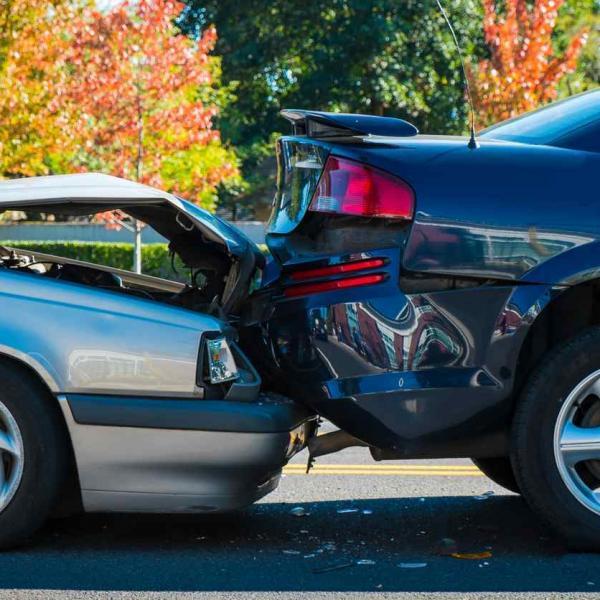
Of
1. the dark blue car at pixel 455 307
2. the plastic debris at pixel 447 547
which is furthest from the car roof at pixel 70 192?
the plastic debris at pixel 447 547

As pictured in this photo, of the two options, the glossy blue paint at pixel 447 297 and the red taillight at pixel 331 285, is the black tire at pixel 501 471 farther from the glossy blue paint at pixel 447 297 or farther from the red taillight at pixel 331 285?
the red taillight at pixel 331 285

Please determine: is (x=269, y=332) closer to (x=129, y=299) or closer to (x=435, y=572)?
(x=129, y=299)

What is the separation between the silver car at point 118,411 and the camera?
418 cm

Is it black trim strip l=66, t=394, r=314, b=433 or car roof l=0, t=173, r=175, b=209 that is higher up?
car roof l=0, t=173, r=175, b=209

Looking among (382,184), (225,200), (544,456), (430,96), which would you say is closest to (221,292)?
(382,184)

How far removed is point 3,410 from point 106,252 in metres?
18.9

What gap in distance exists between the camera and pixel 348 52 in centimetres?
3416

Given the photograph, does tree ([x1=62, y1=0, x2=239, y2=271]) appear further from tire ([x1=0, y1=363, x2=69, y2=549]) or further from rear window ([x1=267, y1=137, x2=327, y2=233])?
tire ([x1=0, y1=363, x2=69, y2=549])

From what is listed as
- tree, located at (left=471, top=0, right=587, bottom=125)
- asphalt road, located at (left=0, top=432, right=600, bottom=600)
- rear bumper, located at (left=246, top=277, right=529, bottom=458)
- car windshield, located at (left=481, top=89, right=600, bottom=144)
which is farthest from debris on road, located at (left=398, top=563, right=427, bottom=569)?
tree, located at (left=471, top=0, right=587, bottom=125)

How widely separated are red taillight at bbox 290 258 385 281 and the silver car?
38 centimetres

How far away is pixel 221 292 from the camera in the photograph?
5.26m

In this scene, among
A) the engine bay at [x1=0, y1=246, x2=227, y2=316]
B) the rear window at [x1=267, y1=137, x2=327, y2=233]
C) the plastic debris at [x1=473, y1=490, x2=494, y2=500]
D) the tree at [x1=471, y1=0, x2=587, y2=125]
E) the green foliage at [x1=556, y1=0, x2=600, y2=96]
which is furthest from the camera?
the green foliage at [x1=556, y1=0, x2=600, y2=96]

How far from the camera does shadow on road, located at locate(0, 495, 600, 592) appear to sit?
3969 millimetres

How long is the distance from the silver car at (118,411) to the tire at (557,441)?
0.84 meters
